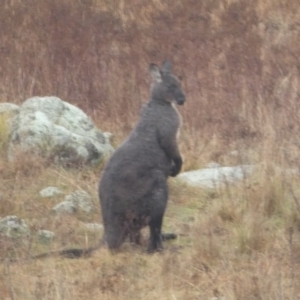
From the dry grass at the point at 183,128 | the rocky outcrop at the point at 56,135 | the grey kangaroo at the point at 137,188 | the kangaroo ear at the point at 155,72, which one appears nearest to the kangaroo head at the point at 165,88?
the kangaroo ear at the point at 155,72

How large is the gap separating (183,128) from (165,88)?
273 centimetres

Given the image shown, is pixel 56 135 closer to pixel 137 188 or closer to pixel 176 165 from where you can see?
pixel 176 165

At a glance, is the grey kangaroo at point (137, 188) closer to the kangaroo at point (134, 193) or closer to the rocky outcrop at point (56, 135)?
the kangaroo at point (134, 193)

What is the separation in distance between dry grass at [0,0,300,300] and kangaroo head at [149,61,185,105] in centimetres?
93

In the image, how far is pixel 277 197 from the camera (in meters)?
6.87

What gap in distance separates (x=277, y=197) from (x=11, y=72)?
7.18 meters

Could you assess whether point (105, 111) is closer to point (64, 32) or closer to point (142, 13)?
point (64, 32)

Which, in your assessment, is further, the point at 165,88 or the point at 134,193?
the point at 165,88

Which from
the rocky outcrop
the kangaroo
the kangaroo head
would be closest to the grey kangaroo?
the kangaroo

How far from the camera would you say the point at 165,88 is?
735 cm

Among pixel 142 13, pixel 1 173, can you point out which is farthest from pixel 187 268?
pixel 142 13

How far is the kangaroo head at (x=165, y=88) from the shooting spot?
→ 24.0ft

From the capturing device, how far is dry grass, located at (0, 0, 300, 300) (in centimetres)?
545

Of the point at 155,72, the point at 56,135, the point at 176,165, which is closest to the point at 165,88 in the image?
the point at 155,72
